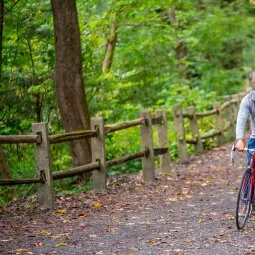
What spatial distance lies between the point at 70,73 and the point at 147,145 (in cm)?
203

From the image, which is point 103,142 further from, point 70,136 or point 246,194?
point 246,194

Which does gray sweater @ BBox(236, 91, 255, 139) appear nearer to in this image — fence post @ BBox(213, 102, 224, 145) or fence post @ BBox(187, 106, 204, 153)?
fence post @ BBox(187, 106, 204, 153)

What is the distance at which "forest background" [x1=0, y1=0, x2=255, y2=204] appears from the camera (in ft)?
41.7

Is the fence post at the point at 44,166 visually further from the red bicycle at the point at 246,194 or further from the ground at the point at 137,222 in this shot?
the red bicycle at the point at 246,194

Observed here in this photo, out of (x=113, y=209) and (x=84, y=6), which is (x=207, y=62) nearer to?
(x=84, y=6)

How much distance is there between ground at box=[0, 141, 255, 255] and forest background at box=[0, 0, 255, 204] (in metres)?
1.27

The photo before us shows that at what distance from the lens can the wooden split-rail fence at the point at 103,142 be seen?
958cm

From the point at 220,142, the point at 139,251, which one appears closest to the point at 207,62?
the point at 220,142

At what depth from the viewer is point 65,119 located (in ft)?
40.1

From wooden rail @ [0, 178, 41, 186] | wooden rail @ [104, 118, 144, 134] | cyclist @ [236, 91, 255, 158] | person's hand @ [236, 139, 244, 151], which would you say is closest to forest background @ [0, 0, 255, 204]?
wooden rail @ [104, 118, 144, 134]

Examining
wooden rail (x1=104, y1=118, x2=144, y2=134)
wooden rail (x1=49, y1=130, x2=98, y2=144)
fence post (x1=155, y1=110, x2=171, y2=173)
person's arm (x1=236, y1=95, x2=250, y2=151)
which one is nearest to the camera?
person's arm (x1=236, y1=95, x2=250, y2=151)

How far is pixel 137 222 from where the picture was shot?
8891 millimetres

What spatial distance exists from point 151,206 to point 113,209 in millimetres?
646

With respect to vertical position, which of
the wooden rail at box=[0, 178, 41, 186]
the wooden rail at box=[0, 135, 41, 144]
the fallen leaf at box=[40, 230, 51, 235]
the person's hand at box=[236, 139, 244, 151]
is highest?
the wooden rail at box=[0, 135, 41, 144]
